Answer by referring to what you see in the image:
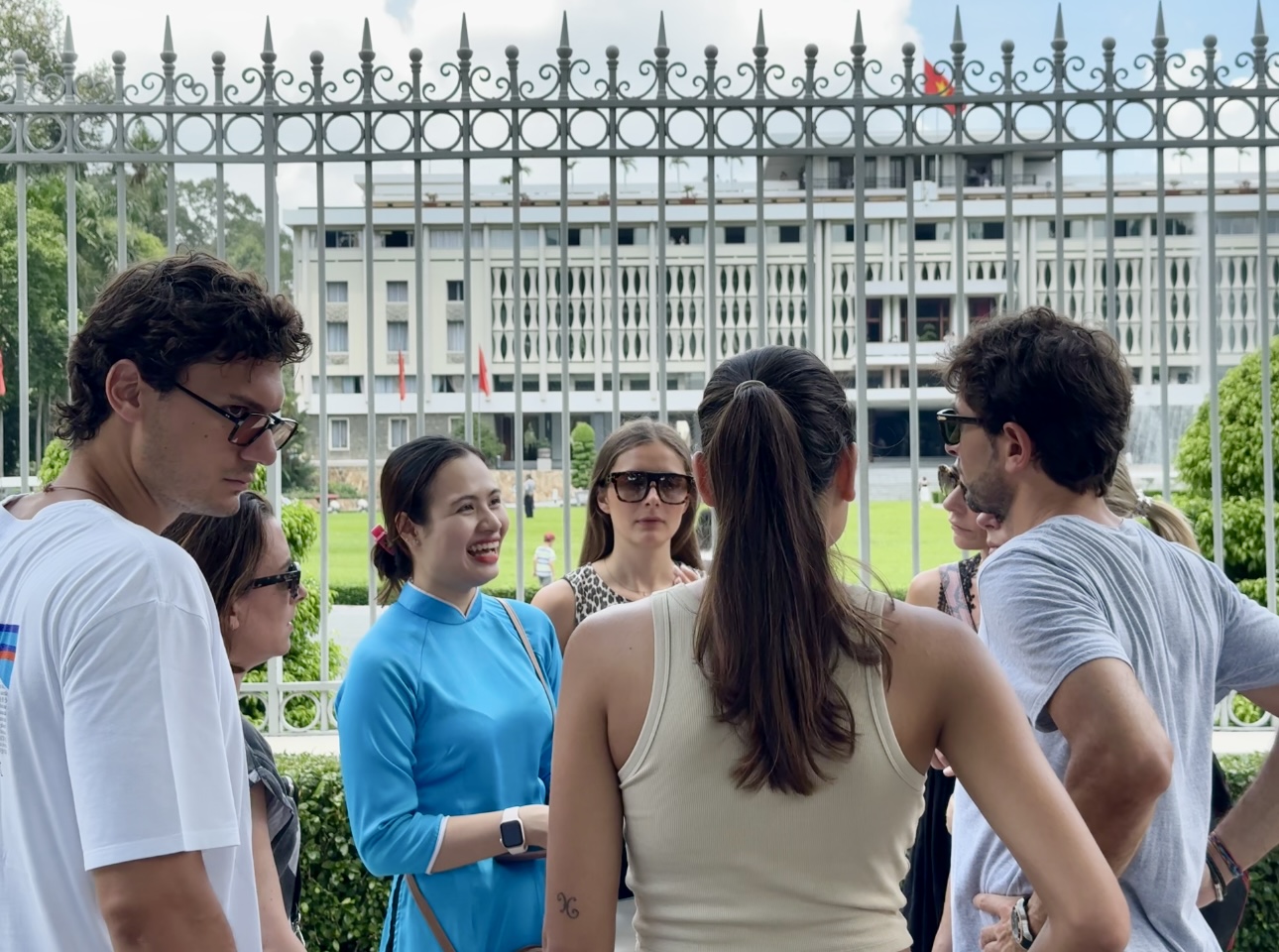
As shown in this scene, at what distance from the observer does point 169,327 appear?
155 centimetres

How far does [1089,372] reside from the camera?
73.9 inches

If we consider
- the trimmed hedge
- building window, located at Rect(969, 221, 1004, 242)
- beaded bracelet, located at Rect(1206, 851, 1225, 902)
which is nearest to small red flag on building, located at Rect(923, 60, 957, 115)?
the trimmed hedge

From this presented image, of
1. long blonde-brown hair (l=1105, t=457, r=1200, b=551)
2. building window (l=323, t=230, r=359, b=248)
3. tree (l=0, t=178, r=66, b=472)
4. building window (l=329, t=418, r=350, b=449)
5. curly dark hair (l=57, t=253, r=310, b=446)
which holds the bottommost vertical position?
long blonde-brown hair (l=1105, t=457, r=1200, b=551)

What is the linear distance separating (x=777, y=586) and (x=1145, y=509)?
1550 millimetres

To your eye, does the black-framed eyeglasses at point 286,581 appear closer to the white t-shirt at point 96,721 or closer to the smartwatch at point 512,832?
the smartwatch at point 512,832

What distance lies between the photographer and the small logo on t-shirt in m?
1.33

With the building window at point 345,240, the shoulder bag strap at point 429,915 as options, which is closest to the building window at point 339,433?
the building window at point 345,240

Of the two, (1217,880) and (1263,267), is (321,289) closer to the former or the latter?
(1263,267)

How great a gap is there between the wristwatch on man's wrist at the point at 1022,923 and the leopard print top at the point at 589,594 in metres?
1.96

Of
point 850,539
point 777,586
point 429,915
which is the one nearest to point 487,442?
point 850,539

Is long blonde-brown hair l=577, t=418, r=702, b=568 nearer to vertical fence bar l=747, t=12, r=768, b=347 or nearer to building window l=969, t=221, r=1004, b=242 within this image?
vertical fence bar l=747, t=12, r=768, b=347

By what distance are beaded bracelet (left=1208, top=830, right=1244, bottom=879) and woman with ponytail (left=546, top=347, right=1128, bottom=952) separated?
32.0 inches

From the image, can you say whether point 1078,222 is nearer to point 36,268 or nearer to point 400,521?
point 36,268

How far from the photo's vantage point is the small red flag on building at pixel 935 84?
4961 mm
